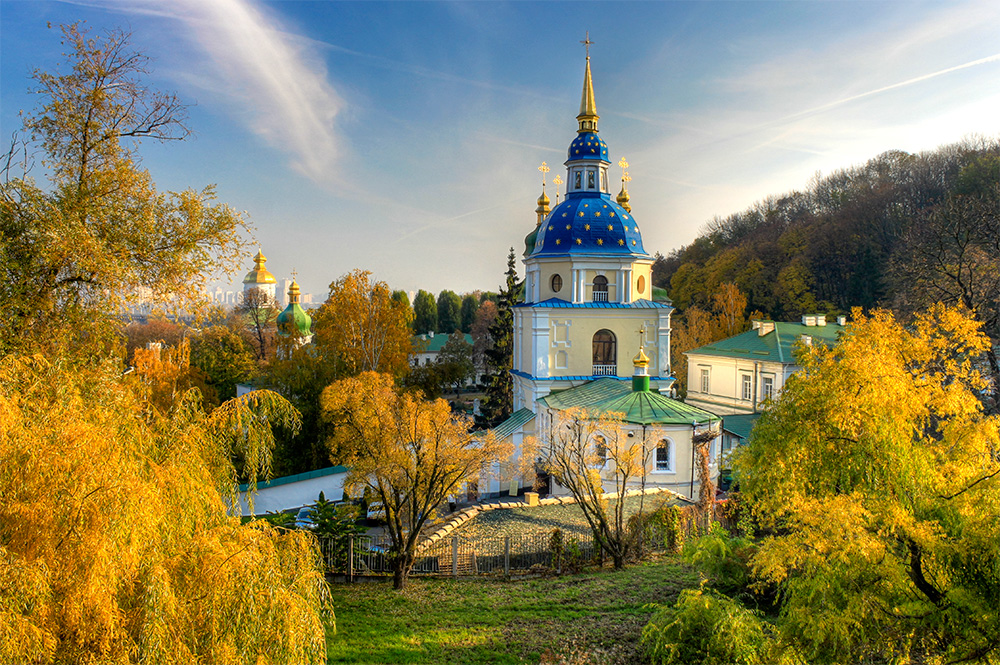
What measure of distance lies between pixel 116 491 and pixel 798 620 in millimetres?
6467

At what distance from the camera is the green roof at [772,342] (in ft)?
98.2

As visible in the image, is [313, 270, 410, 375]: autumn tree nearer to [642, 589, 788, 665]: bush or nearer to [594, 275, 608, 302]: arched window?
[594, 275, 608, 302]: arched window

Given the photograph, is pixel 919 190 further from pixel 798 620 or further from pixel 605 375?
pixel 798 620

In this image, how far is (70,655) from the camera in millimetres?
4277

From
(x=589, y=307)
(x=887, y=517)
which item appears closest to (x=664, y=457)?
(x=589, y=307)

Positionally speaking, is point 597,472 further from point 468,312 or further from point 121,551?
point 468,312

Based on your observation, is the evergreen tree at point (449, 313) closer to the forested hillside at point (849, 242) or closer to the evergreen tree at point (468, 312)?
the evergreen tree at point (468, 312)

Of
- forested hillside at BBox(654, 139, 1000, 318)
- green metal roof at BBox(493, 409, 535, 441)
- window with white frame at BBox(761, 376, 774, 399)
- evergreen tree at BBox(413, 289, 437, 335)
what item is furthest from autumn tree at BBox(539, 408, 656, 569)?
evergreen tree at BBox(413, 289, 437, 335)

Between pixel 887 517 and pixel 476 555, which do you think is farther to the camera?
pixel 476 555

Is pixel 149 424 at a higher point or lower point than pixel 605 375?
lower

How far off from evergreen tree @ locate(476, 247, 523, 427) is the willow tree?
2377 centimetres

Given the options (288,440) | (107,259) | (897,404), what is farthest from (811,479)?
(288,440)

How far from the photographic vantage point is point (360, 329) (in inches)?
1058

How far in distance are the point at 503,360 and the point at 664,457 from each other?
52.1ft
